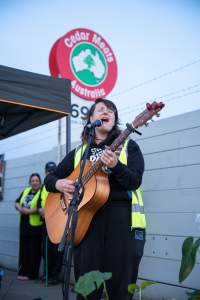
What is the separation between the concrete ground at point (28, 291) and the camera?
469cm

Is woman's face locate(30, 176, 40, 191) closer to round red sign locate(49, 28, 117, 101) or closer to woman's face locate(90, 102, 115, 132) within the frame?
round red sign locate(49, 28, 117, 101)

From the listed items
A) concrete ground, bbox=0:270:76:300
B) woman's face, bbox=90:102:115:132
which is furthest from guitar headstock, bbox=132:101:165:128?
concrete ground, bbox=0:270:76:300

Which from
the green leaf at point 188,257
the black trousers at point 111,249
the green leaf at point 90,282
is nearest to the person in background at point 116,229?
the black trousers at point 111,249

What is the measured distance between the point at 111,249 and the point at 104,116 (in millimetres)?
915

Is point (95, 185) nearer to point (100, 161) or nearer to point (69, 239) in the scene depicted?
point (100, 161)

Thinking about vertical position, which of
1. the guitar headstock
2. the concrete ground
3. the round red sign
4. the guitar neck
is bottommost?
the concrete ground

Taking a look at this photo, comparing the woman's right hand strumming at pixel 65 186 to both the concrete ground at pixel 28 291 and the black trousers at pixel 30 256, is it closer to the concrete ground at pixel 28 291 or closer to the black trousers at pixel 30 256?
the concrete ground at pixel 28 291

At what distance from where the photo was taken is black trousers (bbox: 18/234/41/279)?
20.0ft

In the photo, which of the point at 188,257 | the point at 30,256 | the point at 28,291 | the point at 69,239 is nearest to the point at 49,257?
the point at 30,256

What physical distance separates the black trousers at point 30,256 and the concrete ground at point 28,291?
8.8 inches

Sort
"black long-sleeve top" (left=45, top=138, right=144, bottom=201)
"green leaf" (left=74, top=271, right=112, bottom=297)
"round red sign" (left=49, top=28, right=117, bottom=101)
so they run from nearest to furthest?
"green leaf" (left=74, top=271, right=112, bottom=297), "black long-sleeve top" (left=45, top=138, right=144, bottom=201), "round red sign" (left=49, top=28, right=117, bottom=101)

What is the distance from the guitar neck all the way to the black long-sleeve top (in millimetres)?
100

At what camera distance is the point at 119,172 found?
2.41m

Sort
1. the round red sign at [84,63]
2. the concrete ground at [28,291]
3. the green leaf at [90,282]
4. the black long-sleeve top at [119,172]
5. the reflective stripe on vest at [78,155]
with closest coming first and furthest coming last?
the green leaf at [90,282] → the black long-sleeve top at [119,172] → the reflective stripe on vest at [78,155] → the concrete ground at [28,291] → the round red sign at [84,63]
